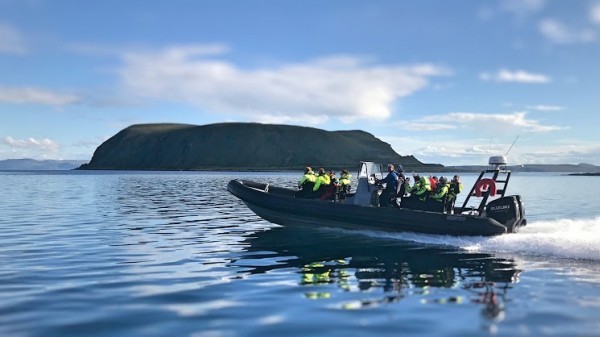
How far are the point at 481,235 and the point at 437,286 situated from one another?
5.10 meters

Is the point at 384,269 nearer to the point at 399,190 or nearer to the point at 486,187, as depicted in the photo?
the point at 486,187

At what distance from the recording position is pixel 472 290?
31.1 feet

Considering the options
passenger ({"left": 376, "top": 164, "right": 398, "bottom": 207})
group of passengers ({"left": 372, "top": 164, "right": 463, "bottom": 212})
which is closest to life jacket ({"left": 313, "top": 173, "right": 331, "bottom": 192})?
group of passengers ({"left": 372, "top": 164, "right": 463, "bottom": 212})

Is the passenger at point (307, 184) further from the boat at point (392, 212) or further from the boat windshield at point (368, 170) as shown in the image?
the boat windshield at point (368, 170)

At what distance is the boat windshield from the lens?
1730cm

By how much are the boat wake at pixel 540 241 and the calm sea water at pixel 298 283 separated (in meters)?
0.03

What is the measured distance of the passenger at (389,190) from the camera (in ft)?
53.9

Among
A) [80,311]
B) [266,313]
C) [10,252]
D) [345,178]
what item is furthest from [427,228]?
[10,252]

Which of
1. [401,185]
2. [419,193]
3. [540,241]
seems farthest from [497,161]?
[401,185]

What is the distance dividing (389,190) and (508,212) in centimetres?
359

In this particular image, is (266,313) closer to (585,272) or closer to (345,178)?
(585,272)

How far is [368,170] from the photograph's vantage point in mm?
17469

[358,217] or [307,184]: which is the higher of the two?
[307,184]

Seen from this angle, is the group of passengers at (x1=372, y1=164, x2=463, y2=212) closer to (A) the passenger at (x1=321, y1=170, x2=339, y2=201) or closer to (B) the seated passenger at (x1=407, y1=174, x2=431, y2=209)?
(B) the seated passenger at (x1=407, y1=174, x2=431, y2=209)
